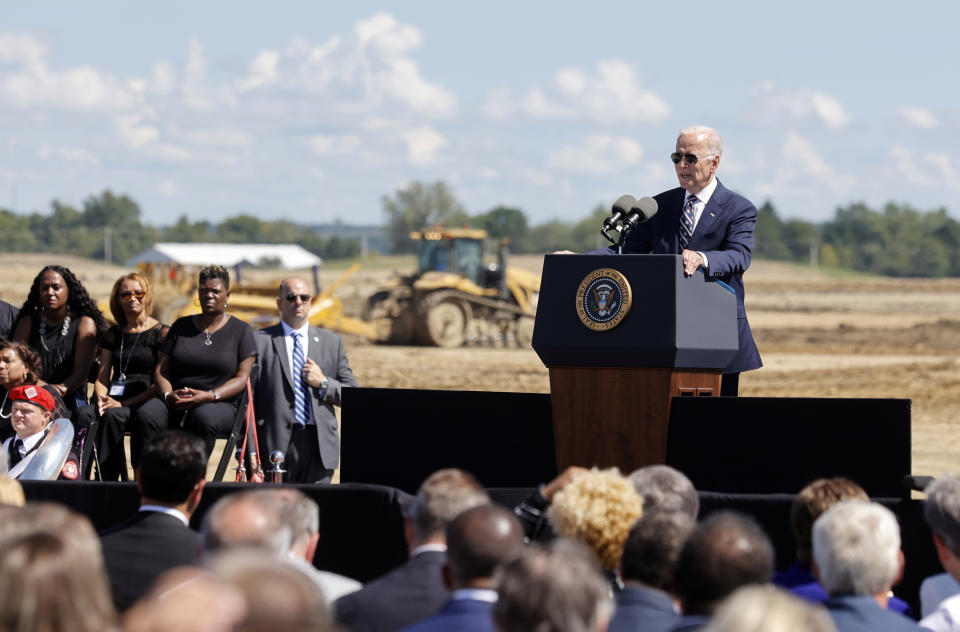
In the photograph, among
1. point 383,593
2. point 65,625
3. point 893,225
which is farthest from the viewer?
point 893,225

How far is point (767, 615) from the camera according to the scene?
6.75 feet

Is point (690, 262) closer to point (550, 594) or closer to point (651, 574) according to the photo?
point (651, 574)

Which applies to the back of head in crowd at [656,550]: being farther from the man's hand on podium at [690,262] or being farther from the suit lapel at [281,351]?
the suit lapel at [281,351]

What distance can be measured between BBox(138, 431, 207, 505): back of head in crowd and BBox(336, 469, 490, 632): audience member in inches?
32.5

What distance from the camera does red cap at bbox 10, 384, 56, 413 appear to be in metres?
6.39

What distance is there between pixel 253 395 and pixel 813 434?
3013 mm

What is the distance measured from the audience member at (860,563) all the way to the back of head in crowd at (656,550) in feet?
1.15

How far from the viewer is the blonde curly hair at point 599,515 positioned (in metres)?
3.38

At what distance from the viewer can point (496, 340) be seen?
26.8 meters

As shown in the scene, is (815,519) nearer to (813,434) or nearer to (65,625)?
(813,434)

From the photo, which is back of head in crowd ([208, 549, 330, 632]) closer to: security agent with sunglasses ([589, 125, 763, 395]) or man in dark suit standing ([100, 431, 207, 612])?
man in dark suit standing ([100, 431, 207, 612])

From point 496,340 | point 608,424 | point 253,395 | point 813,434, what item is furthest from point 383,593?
point 496,340

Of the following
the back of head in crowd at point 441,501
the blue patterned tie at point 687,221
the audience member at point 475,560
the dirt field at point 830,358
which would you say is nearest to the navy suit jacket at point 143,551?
the back of head in crowd at point 441,501

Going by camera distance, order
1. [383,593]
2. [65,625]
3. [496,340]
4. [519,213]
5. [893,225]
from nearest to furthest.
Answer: [65,625] → [383,593] → [496,340] → [893,225] → [519,213]
